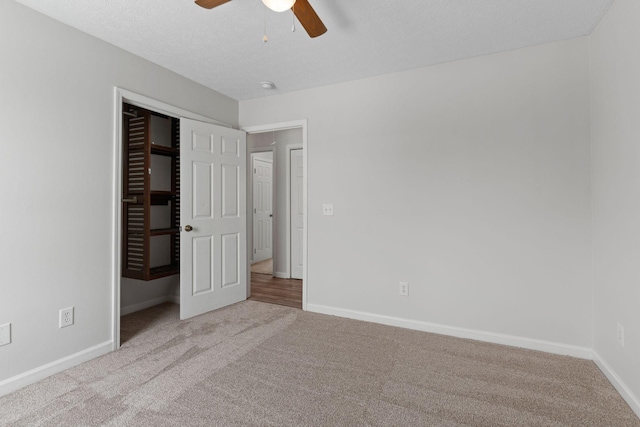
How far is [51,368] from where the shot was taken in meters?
2.11

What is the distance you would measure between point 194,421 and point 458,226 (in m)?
2.33

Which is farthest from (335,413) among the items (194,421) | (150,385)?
(150,385)

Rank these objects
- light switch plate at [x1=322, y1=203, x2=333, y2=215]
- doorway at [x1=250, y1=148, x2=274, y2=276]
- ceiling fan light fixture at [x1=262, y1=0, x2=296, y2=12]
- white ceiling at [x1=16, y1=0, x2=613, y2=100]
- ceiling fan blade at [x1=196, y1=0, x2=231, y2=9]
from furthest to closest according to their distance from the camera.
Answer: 1. doorway at [x1=250, y1=148, x2=274, y2=276]
2. light switch plate at [x1=322, y1=203, x2=333, y2=215]
3. white ceiling at [x1=16, y1=0, x2=613, y2=100]
4. ceiling fan blade at [x1=196, y1=0, x2=231, y2=9]
5. ceiling fan light fixture at [x1=262, y1=0, x2=296, y2=12]

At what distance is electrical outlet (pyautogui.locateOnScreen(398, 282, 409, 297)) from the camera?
115 inches

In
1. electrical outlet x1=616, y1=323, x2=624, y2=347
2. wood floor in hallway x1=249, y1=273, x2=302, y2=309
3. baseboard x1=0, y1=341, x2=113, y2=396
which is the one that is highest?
electrical outlet x1=616, y1=323, x2=624, y2=347

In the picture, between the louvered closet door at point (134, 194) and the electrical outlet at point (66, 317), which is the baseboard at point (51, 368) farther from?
the louvered closet door at point (134, 194)

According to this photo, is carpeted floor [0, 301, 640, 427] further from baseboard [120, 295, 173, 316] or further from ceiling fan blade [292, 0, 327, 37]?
ceiling fan blade [292, 0, 327, 37]

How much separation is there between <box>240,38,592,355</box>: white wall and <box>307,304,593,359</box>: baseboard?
2cm

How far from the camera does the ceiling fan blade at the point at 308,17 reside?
1.64 metres

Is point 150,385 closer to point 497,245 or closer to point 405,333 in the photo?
point 405,333

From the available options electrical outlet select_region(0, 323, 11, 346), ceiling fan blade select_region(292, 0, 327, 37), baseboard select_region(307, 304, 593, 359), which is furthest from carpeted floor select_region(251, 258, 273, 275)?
ceiling fan blade select_region(292, 0, 327, 37)

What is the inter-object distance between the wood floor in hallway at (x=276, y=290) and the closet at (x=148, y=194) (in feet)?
3.53

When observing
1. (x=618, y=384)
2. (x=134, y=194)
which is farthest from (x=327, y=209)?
(x=618, y=384)

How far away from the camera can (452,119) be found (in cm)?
272
